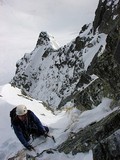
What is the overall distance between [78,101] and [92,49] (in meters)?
77.3

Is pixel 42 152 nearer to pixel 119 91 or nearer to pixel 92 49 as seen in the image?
pixel 119 91

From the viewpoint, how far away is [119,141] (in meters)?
5.40

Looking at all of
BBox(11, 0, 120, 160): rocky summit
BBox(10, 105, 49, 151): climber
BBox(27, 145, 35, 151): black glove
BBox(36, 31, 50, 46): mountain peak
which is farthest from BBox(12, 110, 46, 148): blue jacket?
BBox(36, 31, 50, 46): mountain peak

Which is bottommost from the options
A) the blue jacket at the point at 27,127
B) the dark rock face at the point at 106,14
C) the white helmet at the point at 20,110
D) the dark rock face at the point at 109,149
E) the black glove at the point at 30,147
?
the black glove at the point at 30,147

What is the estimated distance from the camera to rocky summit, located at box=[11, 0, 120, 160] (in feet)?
25.2

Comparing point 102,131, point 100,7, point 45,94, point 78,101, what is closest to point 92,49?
point 100,7

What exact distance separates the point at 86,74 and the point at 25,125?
475 inches

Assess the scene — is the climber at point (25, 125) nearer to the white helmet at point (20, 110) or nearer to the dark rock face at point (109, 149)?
the white helmet at point (20, 110)

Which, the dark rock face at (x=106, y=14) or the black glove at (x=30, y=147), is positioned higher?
the dark rock face at (x=106, y=14)

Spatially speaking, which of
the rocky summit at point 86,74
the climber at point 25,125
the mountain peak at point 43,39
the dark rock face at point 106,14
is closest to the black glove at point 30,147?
the climber at point 25,125

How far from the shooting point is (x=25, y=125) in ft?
34.3

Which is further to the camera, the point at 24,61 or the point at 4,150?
the point at 24,61

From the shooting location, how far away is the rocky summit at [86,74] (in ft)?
25.2

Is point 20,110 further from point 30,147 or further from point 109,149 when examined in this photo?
point 109,149
